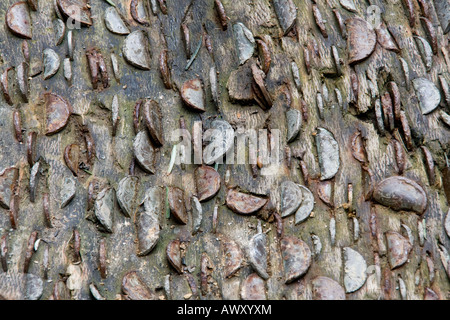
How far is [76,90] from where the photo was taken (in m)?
1.25

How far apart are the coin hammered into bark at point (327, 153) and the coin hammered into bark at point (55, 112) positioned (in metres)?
0.60

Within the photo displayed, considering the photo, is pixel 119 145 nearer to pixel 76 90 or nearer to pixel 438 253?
pixel 76 90

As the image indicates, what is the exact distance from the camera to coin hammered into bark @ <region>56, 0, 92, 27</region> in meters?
1.31

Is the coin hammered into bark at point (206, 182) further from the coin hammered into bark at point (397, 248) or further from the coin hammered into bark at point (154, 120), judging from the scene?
the coin hammered into bark at point (397, 248)

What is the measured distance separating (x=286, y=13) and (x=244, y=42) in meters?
0.15

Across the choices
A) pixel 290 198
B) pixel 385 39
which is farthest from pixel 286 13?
pixel 290 198

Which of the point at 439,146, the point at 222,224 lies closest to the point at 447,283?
the point at 439,146

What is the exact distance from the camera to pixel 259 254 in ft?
3.67

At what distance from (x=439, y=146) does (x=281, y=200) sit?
44 cm

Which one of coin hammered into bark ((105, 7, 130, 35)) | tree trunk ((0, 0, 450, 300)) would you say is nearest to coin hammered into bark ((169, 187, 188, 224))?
tree trunk ((0, 0, 450, 300))

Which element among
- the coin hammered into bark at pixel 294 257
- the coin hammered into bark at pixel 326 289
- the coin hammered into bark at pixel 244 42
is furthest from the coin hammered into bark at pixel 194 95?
the coin hammered into bark at pixel 326 289

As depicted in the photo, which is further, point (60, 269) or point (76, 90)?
point (76, 90)

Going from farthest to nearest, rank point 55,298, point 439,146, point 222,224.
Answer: point 439,146
point 222,224
point 55,298

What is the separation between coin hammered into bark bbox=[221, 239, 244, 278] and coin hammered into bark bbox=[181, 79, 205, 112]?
1.11 feet
